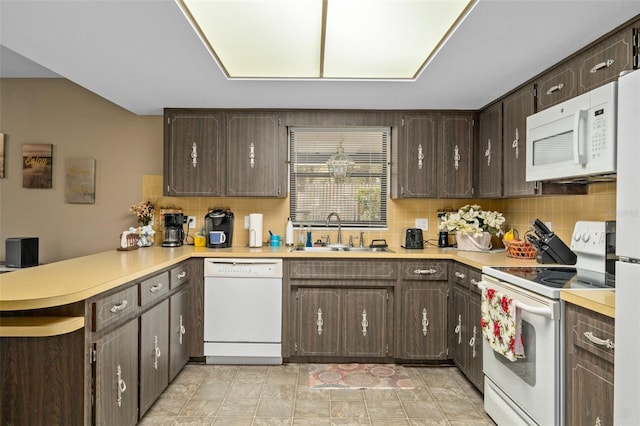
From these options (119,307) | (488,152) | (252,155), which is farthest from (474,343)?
(252,155)

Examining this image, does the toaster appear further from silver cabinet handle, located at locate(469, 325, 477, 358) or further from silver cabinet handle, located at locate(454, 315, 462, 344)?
silver cabinet handle, located at locate(469, 325, 477, 358)

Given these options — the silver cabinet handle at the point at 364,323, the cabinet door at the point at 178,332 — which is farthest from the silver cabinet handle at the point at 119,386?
the silver cabinet handle at the point at 364,323

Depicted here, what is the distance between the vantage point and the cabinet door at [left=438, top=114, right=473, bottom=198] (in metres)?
3.48

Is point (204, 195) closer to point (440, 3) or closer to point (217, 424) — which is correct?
point (217, 424)

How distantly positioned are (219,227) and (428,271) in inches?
73.3

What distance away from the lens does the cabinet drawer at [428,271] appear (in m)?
3.12

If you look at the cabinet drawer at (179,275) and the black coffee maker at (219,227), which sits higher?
the black coffee maker at (219,227)

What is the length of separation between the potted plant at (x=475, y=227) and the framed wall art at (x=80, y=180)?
3.30 meters

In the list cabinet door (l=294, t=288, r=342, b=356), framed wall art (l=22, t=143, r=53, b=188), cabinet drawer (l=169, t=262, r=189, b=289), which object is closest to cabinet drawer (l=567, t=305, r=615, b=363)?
cabinet door (l=294, t=288, r=342, b=356)

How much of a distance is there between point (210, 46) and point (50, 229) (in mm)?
2730

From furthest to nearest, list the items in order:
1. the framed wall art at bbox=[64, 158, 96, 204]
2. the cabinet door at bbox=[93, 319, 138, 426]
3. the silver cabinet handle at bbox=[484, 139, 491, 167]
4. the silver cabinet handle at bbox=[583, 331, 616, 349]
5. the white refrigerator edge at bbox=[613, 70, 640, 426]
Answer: the framed wall art at bbox=[64, 158, 96, 204] < the silver cabinet handle at bbox=[484, 139, 491, 167] < the cabinet door at bbox=[93, 319, 138, 426] < the silver cabinet handle at bbox=[583, 331, 616, 349] < the white refrigerator edge at bbox=[613, 70, 640, 426]

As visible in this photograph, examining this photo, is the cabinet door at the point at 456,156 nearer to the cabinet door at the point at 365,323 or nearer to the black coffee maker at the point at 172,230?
the cabinet door at the point at 365,323

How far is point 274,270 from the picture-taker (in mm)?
3125

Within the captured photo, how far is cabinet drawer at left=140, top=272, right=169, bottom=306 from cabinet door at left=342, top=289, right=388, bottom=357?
1372mm
